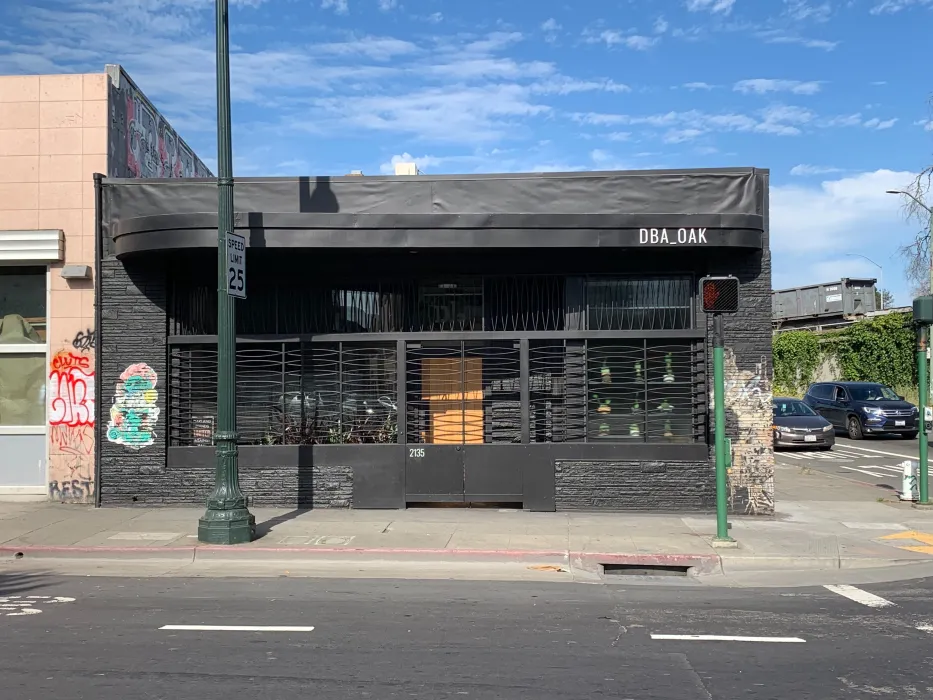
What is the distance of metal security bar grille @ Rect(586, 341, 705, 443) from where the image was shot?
12688 millimetres

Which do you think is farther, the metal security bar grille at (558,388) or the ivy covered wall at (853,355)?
the ivy covered wall at (853,355)

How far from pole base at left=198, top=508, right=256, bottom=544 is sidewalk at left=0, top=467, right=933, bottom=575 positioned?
0.57 ft

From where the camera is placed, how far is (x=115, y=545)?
10.2 metres

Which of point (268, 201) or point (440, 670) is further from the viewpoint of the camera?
point (268, 201)

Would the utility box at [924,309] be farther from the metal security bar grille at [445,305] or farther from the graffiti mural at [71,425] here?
the graffiti mural at [71,425]

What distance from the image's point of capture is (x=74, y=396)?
12953 mm

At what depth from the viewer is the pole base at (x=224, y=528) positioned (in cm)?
1011

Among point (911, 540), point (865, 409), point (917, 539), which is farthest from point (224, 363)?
point (865, 409)

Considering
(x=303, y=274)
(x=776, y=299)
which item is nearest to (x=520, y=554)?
(x=303, y=274)

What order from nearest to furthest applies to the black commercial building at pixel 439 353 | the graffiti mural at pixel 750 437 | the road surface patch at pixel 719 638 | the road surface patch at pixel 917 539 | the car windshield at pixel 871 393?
the road surface patch at pixel 719 638
the road surface patch at pixel 917 539
the black commercial building at pixel 439 353
the graffiti mural at pixel 750 437
the car windshield at pixel 871 393

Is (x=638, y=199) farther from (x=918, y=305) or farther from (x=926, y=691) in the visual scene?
(x=926, y=691)

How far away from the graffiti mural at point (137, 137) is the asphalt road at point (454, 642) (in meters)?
7.44

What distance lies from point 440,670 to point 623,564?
420cm

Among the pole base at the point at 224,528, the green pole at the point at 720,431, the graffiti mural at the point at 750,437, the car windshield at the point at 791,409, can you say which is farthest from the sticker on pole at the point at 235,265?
the car windshield at the point at 791,409
